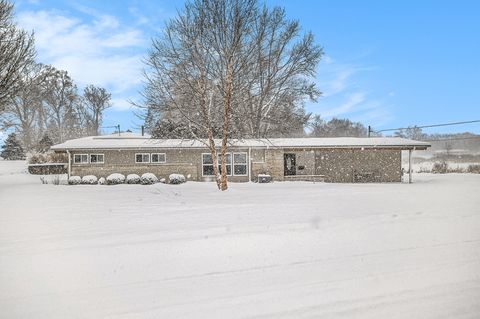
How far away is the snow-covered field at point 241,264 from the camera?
15.0ft

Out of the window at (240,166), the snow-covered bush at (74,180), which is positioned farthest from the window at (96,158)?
the window at (240,166)

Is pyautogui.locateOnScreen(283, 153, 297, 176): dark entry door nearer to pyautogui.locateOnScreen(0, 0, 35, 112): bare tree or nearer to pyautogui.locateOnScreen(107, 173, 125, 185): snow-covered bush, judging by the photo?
pyautogui.locateOnScreen(107, 173, 125, 185): snow-covered bush

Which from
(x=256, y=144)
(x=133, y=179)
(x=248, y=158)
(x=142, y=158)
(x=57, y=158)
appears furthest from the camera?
(x=57, y=158)

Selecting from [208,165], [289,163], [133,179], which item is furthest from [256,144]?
[133,179]

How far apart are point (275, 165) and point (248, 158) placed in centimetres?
202

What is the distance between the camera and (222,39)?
18.8 metres

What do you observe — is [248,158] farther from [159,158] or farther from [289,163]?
[159,158]

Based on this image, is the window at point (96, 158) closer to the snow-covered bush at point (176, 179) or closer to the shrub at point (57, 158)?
the snow-covered bush at point (176, 179)

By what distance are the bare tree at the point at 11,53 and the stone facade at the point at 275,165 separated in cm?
753

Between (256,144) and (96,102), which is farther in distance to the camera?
(96,102)

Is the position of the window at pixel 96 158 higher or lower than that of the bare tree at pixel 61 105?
lower

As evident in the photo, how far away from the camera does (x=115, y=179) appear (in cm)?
2442

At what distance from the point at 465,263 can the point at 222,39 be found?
15.7m

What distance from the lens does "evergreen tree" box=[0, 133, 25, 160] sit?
44688 mm
